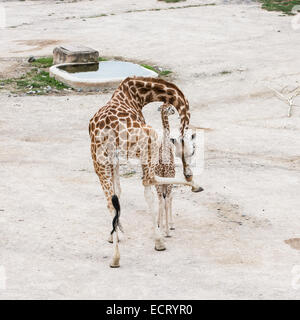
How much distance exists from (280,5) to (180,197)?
2397cm

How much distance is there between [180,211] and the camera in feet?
35.5

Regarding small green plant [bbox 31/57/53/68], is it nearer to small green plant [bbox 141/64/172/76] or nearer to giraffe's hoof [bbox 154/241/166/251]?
small green plant [bbox 141/64/172/76]

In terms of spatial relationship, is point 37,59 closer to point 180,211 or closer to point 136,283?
point 180,211

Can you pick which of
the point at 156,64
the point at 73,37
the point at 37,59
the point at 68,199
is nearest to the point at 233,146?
the point at 68,199

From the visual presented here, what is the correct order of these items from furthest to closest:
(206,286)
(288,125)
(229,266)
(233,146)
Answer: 1. (288,125)
2. (233,146)
3. (229,266)
4. (206,286)

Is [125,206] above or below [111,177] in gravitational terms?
below

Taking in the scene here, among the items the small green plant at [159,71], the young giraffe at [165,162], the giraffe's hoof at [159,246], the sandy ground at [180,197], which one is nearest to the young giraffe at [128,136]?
the giraffe's hoof at [159,246]

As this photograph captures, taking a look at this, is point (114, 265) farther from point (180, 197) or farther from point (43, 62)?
point (43, 62)

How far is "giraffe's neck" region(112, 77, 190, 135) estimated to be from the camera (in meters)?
8.94

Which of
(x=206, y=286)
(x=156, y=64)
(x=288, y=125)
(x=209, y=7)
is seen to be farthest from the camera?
(x=209, y=7)

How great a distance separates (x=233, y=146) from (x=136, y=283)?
22.4 ft

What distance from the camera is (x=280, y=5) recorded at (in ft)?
107

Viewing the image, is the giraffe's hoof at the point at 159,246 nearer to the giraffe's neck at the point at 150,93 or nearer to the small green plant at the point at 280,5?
the giraffe's neck at the point at 150,93

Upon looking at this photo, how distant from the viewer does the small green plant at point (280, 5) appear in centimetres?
3144
